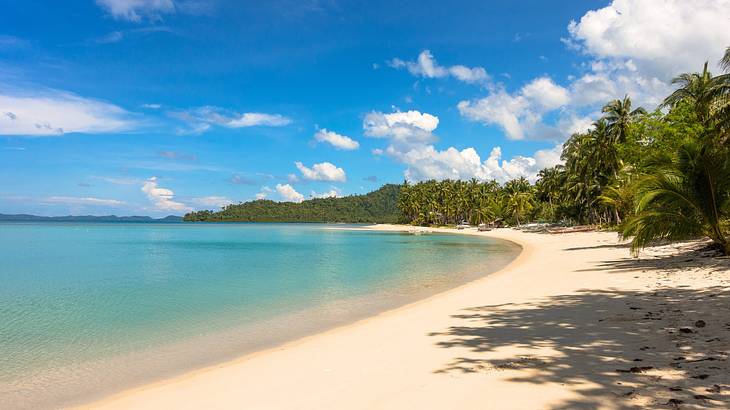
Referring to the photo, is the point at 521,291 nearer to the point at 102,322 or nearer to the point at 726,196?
the point at 726,196

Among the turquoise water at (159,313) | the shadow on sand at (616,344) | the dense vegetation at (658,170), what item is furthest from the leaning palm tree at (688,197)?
the turquoise water at (159,313)

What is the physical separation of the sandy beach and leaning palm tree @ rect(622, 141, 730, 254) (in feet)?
12.3

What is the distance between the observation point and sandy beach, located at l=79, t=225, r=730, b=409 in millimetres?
5094

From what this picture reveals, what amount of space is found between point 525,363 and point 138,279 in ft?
83.4

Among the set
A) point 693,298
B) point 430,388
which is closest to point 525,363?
point 430,388

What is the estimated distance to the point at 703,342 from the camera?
6.47m

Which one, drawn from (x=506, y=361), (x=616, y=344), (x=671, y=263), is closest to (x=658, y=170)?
(x=671, y=263)

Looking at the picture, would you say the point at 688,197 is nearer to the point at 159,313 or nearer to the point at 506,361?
the point at 506,361

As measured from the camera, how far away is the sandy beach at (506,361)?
5094 mm

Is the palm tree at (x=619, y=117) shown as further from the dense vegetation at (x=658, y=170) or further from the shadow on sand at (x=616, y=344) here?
the shadow on sand at (x=616, y=344)

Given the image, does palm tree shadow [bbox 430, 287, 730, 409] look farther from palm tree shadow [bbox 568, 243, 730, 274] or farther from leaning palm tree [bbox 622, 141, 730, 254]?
leaning palm tree [bbox 622, 141, 730, 254]

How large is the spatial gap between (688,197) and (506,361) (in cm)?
1321

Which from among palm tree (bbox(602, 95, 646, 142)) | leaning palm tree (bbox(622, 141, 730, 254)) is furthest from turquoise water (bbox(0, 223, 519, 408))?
palm tree (bbox(602, 95, 646, 142))

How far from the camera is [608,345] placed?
6.93m
